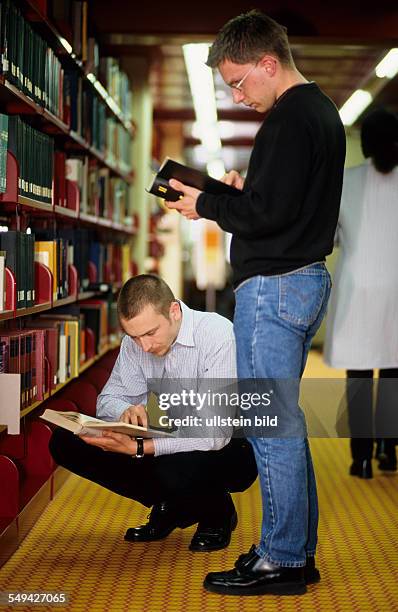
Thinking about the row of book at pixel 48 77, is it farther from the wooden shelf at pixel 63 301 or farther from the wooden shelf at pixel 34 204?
the wooden shelf at pixel 63 301

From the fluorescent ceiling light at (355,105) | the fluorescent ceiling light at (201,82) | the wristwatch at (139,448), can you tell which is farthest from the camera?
the fluorescent ceiling light at (355,105)

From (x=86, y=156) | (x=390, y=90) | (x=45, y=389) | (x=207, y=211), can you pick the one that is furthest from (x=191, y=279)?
(x=207, y=211)

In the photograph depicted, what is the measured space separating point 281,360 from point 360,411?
1924 millimetres

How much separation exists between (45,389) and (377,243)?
1.54 metres

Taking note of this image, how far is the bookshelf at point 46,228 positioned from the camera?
10.9 ft

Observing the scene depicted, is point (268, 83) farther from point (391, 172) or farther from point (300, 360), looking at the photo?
point (391, 172)

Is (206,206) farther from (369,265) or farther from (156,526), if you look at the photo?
(369,265)

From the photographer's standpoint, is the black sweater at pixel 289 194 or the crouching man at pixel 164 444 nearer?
the black sweater at pixel 289 194

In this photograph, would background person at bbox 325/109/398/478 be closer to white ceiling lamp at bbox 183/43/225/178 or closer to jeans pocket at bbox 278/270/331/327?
jeans pocket at bbox 278/270/331/327

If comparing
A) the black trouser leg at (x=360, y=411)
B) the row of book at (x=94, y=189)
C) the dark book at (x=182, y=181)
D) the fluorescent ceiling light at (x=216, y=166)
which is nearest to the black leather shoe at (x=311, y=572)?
the dark book at (x=182, y=181)

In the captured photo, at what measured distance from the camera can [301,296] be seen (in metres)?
2.55

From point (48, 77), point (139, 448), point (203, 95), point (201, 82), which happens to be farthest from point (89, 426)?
point (203, 95)

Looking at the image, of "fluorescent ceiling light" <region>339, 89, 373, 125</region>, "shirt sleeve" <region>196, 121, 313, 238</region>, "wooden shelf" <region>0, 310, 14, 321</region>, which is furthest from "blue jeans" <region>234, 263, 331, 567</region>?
"fluorescent ceiling light" <region>339, 89, 373, 125</region>

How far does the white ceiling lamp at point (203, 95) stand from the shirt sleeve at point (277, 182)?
381 centimetres
